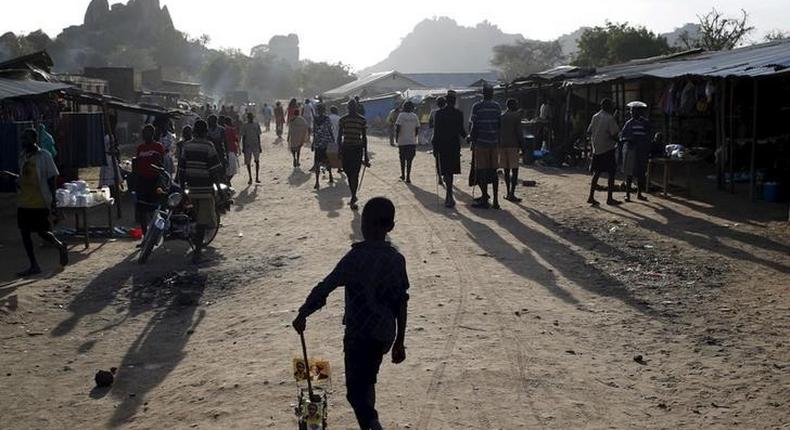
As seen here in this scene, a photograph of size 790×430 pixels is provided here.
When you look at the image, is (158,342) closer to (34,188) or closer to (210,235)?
(34,188)

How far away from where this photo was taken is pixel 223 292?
28.9 ft

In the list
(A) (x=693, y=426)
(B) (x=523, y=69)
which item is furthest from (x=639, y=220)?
(B) (x=523, y=69)

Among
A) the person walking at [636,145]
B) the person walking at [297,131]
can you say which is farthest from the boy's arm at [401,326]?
the person walking at [297,131]

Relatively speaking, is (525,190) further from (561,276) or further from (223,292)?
(223,292)

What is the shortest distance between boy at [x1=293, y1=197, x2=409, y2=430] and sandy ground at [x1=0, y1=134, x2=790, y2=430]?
30.2 inches

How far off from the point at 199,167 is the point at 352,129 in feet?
14.2

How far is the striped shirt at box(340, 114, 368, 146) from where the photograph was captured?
13734 mm

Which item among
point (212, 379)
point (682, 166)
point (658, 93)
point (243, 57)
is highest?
point (243, 57)

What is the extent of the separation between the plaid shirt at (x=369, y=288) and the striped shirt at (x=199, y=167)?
5.98 metres

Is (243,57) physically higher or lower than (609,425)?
higher

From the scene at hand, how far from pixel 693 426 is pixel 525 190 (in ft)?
38.9

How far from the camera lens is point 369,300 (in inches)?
166

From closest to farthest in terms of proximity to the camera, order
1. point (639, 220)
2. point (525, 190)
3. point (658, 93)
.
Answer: point (639, 220), point (525, 190), point (658, 93)

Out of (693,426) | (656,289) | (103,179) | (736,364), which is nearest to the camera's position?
(693,426)
